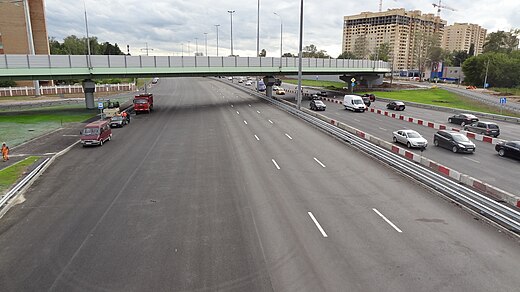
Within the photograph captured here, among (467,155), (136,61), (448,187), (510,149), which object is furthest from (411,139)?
(136,61)

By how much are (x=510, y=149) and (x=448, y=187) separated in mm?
11666

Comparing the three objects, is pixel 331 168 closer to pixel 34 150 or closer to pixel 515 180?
pixel 515 180

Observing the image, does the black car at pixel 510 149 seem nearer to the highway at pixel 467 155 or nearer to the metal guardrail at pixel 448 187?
the highway at pixel 467 155

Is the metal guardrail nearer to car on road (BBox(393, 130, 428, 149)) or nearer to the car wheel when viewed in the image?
car on road (BBox(393, 130, 428, 149))

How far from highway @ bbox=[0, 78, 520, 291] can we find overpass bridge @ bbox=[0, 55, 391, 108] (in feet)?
78.5

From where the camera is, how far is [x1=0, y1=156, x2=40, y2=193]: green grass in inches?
695

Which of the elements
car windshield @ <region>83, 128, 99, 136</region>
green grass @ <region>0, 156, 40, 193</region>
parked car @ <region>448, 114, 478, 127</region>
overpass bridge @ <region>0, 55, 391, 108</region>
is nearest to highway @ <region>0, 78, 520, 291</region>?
green grass @ <region>0, 156, 40, 193</region>

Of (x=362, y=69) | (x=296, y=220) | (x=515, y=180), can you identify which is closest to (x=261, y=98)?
(x=362, y=69)

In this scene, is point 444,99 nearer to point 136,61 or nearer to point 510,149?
point 510,149

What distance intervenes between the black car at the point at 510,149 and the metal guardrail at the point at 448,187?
30.2 feet

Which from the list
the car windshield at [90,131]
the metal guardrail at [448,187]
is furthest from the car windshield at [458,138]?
the car windshield at [90,131]

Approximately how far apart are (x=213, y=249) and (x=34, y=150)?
2087cm

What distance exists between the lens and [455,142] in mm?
25531

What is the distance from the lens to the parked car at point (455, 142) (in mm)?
25172
